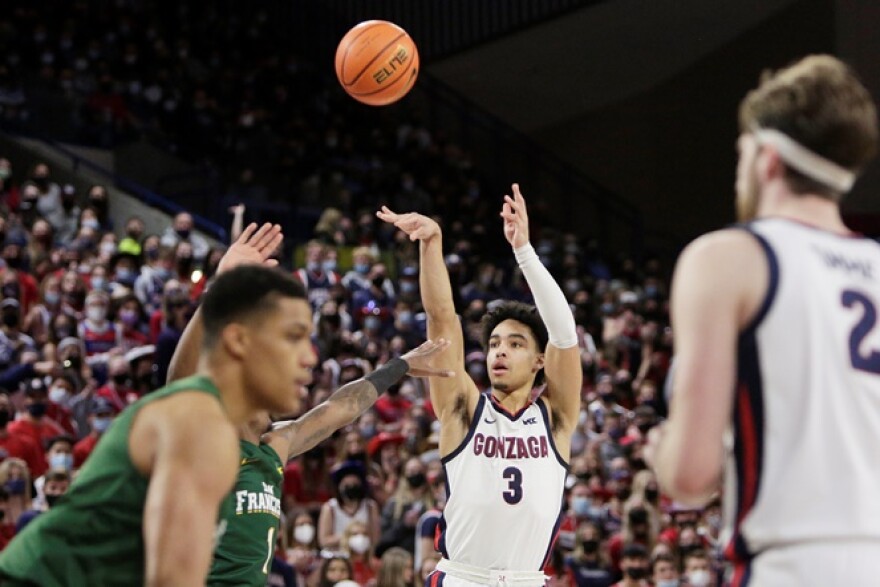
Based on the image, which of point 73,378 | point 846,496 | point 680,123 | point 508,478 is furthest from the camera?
point 680,123

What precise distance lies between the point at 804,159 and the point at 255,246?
290 centimetres

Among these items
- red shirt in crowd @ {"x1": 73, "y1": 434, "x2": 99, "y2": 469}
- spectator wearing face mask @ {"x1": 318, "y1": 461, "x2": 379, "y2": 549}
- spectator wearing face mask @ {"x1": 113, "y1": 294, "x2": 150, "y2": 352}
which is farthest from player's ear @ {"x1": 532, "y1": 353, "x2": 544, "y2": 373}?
spectator wearing face mask @ {"x1": 113, "y1": 294, "x2": 150, "y2": 352}

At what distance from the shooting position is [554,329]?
257 inches

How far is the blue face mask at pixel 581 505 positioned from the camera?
12.1 m

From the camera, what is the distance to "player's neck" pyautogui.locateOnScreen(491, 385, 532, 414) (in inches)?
265

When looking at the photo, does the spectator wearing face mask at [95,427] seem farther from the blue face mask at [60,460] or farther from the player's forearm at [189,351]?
the player's forearm at [189,351]

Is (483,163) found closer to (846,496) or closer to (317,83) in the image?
(317,83)

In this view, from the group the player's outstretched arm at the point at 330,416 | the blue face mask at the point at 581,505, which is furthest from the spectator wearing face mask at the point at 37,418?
the player's outstretched arm at the point at 330,416

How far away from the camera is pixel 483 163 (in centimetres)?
2494

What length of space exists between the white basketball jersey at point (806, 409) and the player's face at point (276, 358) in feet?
3.57

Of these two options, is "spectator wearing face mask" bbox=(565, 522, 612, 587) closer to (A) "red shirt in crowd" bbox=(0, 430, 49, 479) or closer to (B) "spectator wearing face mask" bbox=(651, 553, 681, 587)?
(B) "spectator wearing face mask" bbox=(651, 553, 681, 587)

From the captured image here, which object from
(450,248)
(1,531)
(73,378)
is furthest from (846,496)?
(450,248)

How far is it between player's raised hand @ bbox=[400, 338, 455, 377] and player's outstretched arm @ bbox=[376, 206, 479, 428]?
40 cm

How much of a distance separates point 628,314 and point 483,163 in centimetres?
778
